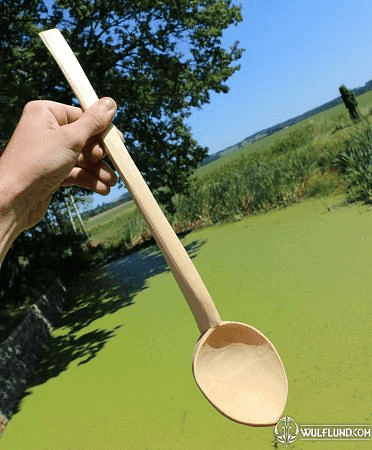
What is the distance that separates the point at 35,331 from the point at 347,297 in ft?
10.2

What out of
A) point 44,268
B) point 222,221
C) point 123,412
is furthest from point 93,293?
point 123,412

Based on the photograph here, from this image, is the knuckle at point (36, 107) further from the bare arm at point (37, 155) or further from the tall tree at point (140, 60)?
the tall tree at point (140, 60)

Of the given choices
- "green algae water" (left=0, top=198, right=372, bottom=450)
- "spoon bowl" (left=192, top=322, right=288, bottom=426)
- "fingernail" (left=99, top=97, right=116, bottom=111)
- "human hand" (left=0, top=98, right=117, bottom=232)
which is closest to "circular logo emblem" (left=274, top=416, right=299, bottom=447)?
"green algae water" (left=0, top=198, right=372, bottom=450)

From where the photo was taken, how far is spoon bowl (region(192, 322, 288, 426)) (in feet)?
3.90

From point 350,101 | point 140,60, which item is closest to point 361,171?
point 140,60

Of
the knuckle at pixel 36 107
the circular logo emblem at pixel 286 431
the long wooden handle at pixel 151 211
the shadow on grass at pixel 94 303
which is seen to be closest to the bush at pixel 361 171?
the shadow on grass at pixel 94 303

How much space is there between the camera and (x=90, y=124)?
115 centimetres

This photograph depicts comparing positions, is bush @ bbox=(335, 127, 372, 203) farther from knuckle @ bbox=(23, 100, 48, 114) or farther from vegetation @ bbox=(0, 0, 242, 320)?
knuckle @ bbox=(23, 100, 48, 114)

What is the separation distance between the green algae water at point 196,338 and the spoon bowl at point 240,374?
833 millimetres

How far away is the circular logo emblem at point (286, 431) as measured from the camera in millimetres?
1936

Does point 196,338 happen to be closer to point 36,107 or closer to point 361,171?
point 36,107

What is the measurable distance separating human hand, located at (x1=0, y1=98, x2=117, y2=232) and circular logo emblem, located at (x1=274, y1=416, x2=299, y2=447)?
1.45 meters

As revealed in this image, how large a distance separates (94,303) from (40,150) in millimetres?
4754

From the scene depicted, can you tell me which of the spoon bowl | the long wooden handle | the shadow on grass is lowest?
the shadow on grass
